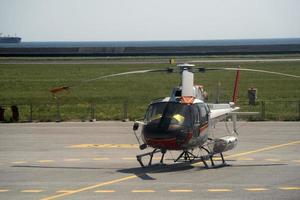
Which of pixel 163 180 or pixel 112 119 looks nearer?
pixel 163 180

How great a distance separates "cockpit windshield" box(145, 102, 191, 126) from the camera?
20.6 meters

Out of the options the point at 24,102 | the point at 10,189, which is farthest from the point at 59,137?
the point at 24,102

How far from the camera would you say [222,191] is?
16906 millimetres

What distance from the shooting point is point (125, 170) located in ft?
69.2

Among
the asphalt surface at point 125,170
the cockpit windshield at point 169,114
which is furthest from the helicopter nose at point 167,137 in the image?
the asphalt surface at point 125,170

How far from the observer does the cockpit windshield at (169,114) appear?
2059 centimetres

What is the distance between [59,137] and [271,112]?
17.1m

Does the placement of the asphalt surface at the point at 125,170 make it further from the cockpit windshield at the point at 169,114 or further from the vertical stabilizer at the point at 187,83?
the vertical stabilizer at the point at 187,83

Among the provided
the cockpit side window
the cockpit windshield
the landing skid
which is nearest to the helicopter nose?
the cockpit windshield

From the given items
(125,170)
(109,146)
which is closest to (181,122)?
(125,170)

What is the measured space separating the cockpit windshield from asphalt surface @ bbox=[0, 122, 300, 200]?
157cm

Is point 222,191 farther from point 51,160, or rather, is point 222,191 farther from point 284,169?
point 51,160

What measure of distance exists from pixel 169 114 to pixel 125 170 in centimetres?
228

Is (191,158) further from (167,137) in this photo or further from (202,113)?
(167,137)
